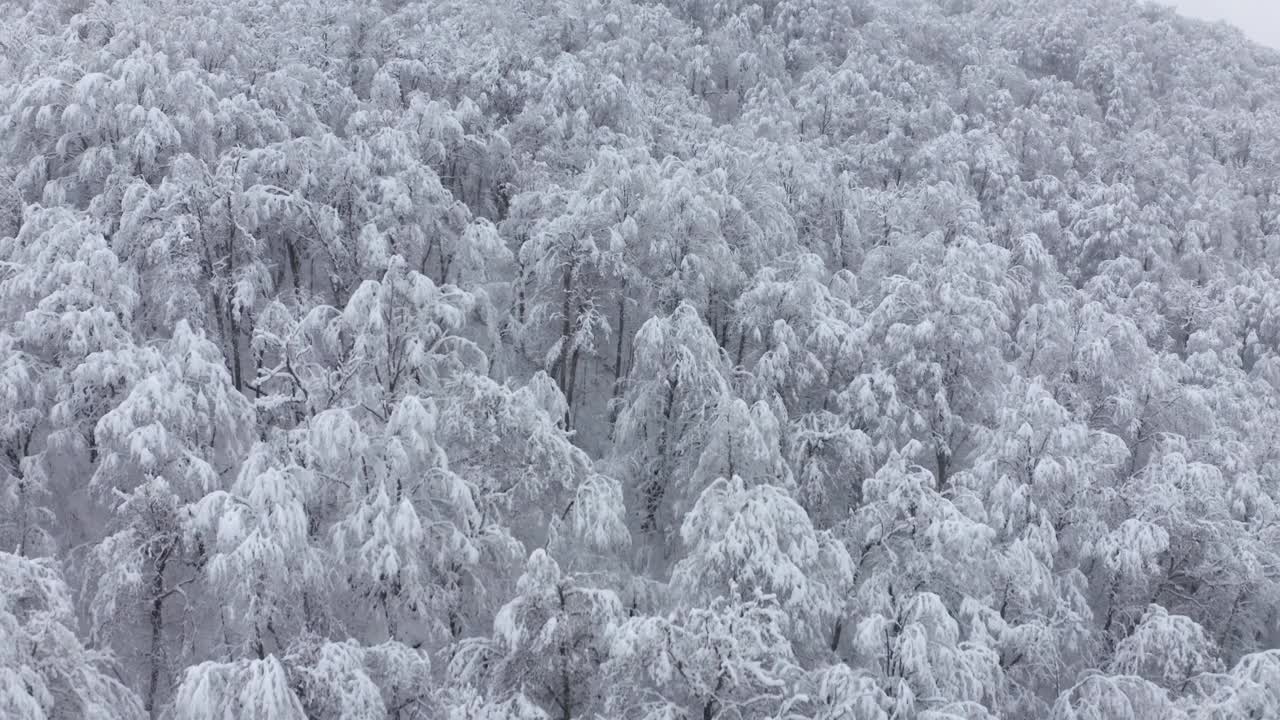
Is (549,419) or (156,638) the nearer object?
(156,638)

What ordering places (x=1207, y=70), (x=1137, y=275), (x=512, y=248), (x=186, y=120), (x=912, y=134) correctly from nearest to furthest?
(x=186, y=120)
(x=512, y=248)
(x=1137, y=275)
(x=912, y=134)
(x=1207, y=70)

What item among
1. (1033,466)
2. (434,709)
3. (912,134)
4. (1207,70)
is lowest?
(434,709)

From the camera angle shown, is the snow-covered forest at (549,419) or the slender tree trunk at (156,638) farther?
the slender tree trunk at (156,638)

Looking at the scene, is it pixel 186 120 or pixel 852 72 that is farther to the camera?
pixel 852 72

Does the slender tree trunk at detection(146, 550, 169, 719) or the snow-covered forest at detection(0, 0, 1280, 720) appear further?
the slender tree trunk at detection(146, 550, 169, 719)

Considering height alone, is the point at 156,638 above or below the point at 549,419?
below

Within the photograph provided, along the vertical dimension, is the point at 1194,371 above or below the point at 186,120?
below

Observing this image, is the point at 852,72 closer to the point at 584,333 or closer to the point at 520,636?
the point at 584,333

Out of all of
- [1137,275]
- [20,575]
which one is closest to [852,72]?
[1137,275]
